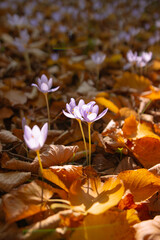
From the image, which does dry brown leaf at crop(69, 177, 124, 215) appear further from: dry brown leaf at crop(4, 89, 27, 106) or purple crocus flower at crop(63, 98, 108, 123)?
dry brown leaf at crop(4, 89, 27, 106)

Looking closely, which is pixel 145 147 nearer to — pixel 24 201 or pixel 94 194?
pixel 94 194

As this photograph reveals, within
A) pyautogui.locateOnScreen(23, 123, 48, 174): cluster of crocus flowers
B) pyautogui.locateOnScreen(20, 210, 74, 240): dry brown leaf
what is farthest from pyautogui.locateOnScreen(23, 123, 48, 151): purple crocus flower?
pyautogui.locateOnScreen(20, 210, 74, 240): dry brown leaf

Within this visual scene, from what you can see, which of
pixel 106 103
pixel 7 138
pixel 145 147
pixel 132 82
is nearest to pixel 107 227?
pixel 145 147

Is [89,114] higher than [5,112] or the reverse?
higher

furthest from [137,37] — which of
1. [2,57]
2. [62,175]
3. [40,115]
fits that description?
[62,175]

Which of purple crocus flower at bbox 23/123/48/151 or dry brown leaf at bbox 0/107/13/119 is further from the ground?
purple crocus flower at bbox 23/123/48/151

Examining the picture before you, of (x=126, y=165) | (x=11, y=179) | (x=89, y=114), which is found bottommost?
(x=126, y=165)

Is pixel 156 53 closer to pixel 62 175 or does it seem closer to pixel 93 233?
pixel 62 175
